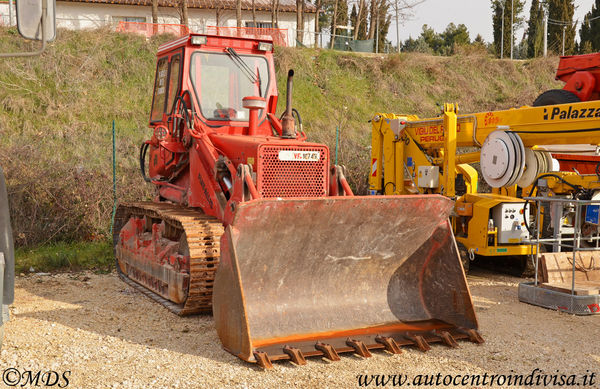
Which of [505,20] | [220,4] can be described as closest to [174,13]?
[220,4]

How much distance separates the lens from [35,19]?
376 centimetres

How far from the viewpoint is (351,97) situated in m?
25.6

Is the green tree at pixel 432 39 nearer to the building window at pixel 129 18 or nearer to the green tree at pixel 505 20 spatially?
the green tree at pixel 505 20

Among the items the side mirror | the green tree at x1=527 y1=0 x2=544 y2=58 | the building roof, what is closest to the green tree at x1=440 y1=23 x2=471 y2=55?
the green tree at x1=527 y1=0 x2=544 y2=58

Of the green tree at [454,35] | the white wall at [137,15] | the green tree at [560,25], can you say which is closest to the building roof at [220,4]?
the white wall at [137,15]

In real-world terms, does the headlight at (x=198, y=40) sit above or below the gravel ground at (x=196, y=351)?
above

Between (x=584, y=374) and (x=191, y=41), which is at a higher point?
(x=191, y=41)

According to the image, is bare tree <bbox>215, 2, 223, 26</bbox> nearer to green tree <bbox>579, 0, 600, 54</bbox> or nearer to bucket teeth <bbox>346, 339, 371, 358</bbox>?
green tree <bbox>579, 0, 600, 54</bbox>

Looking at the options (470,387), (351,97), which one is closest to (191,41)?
(470,387)

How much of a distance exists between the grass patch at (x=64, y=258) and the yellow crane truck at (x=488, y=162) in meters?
4.39

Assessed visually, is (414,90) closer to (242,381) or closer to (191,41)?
(191,41)

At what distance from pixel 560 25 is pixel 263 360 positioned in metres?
44.9

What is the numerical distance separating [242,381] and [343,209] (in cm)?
166

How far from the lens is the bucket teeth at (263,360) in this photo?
15.6ft
